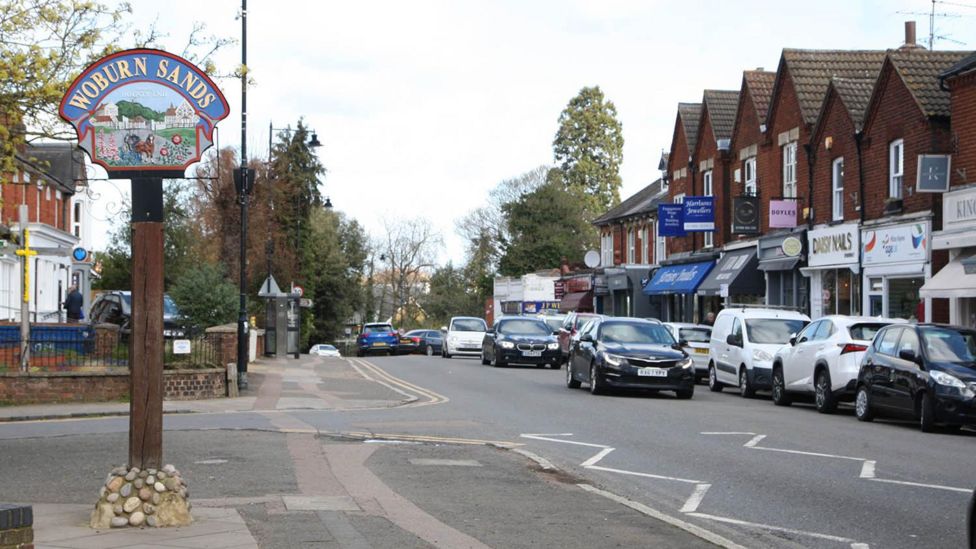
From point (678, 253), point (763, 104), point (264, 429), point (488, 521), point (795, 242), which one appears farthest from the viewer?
point (678, 253)

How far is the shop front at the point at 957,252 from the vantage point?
86.0ft

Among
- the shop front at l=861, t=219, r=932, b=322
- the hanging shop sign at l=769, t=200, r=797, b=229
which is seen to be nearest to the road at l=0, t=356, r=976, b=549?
the shop front at l=861, t=219, r=932, b=322

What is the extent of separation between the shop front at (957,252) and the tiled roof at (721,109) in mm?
17419

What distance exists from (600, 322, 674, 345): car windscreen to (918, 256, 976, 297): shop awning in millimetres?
→ 6740

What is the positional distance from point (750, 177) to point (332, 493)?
3384cm

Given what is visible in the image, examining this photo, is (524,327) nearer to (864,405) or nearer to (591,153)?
(864,405)

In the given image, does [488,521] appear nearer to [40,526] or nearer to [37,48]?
[40,526]

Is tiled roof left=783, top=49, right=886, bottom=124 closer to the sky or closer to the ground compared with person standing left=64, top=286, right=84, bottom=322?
closer to the sky

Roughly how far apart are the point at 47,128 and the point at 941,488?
10.4 meters

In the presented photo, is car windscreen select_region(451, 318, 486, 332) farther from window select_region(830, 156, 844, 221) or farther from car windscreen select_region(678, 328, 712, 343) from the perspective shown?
window select_region(830, 156, 844, 221)

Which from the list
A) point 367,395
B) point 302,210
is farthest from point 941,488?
point 302,210

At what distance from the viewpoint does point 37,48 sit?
13.3m

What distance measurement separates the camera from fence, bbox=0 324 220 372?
21141 mm

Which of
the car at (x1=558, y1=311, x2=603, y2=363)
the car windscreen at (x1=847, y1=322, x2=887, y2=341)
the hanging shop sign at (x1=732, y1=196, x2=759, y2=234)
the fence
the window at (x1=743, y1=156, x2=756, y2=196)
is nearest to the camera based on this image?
the car windscreen at (x1=847, y1=322, x2=887, y2=341)
